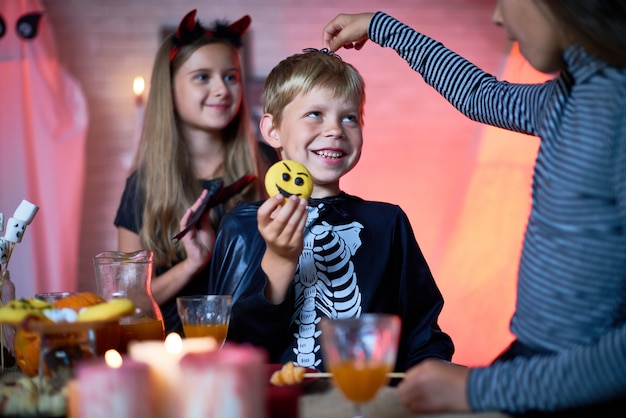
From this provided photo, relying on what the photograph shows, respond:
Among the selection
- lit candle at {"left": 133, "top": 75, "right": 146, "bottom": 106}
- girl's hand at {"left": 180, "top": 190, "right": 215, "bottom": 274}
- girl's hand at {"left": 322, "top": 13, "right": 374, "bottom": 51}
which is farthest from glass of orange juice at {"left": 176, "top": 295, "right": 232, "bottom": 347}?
lit candle at {"left": 133, "top": 75, "right": 146, "bottom": 106}

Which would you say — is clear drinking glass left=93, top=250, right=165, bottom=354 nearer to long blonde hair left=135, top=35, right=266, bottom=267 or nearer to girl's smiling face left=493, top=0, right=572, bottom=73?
girl's smiling face left=493, top=0, right=572, bottom=73

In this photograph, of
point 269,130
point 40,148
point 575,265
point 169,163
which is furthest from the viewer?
point 40,148

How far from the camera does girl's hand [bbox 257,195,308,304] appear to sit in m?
1.55

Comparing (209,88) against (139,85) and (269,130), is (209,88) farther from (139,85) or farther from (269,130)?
(139,85)

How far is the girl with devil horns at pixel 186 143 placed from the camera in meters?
2.75

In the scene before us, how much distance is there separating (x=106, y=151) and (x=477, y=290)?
253 cm

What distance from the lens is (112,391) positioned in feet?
2.94

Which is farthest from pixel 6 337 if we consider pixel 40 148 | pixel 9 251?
pixel 40 148

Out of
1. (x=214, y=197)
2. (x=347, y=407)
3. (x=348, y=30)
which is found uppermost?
(x=348, y=30)

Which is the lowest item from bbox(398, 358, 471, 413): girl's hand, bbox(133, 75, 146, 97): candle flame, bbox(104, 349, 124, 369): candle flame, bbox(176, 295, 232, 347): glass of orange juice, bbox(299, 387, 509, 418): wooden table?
bbox(299, 387, 509, 418): wooden table

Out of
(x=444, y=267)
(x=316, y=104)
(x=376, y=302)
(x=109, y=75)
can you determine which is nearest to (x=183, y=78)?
(x=316, y=104)

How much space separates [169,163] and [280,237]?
4.36ft

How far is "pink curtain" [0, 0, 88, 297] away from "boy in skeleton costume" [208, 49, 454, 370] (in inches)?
104

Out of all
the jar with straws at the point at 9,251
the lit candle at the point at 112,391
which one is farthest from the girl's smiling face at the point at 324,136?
the lit candle at the point at 112,391
